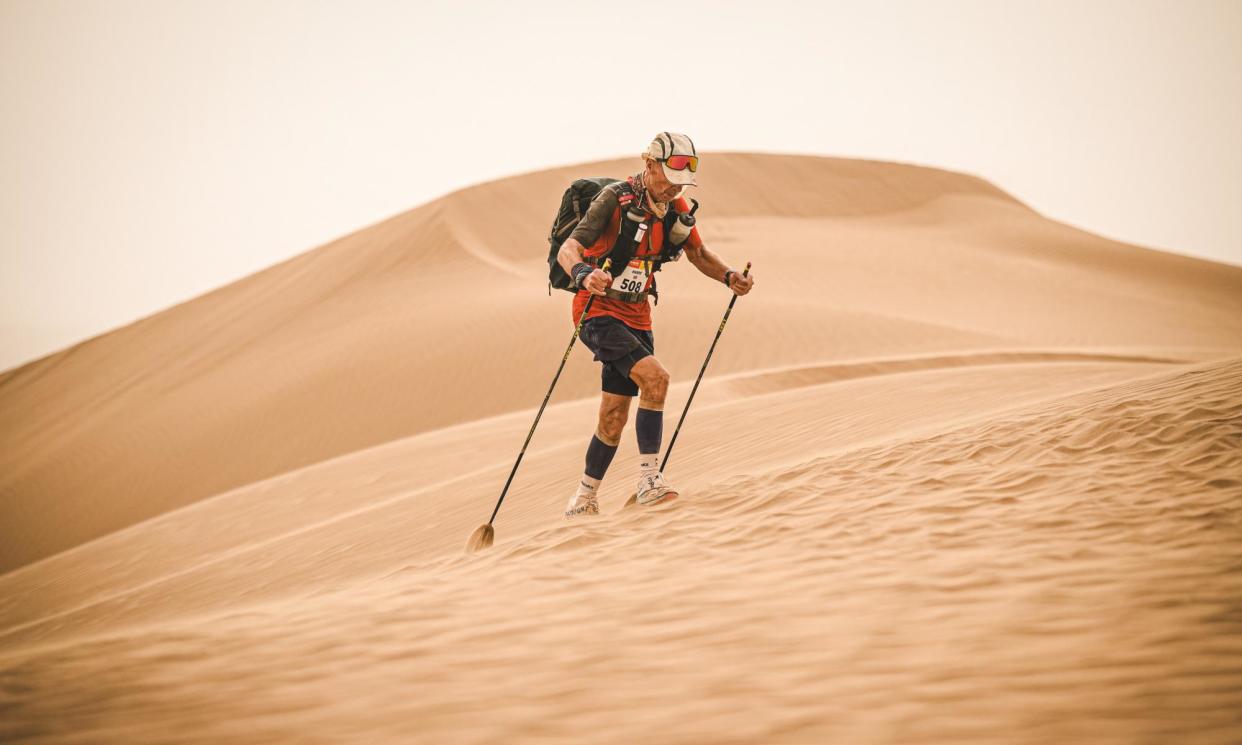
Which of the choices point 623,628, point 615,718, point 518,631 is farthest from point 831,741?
point 518,631

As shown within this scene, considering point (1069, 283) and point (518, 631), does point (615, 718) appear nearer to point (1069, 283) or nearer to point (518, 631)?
point (518, 631)

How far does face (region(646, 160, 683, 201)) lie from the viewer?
4887 mm

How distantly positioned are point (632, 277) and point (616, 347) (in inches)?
16.5

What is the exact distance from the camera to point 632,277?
16.6 ft

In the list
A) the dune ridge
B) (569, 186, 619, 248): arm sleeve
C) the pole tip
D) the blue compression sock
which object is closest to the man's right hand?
(569, 186, 619, 248): arm sleeve

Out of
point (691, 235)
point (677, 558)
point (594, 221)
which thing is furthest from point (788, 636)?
point (691, 235)

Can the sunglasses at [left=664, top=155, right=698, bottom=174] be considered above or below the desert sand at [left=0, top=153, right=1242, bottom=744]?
above

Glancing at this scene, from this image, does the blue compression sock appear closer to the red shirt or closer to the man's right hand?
the red shirt

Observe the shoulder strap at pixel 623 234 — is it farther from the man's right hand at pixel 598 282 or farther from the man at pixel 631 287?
the man's right hand at pixel 598 282

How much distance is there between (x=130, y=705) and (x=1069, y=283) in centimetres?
2794

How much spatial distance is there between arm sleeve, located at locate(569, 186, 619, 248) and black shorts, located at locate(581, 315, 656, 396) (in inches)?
18.9

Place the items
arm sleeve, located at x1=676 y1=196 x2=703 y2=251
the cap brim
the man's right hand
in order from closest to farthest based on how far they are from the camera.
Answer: the man's right hand → the cap brim → arm sleeve, located at x1=676 y1=196 x2=703 y2=251

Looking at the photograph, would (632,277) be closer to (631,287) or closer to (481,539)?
(631,287)

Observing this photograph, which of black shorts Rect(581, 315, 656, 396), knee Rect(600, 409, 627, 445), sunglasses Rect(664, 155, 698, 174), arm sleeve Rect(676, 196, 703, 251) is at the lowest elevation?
knee Rect(600, 409, 627, 445)
